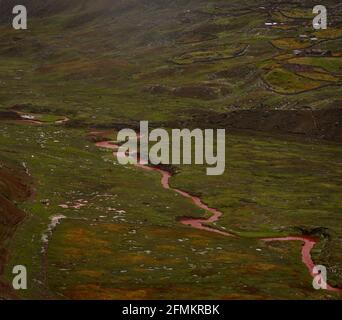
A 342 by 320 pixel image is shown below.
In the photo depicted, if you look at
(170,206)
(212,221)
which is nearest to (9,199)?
(170,206)

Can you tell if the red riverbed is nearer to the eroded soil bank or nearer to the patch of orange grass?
the patch of orange grass

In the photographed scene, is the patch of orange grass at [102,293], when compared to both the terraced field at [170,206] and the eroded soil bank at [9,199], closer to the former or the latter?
the terraced field at [170,206]

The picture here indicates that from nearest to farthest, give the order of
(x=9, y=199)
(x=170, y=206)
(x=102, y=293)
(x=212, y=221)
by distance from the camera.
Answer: (x=102, y=293)
(x=9, y=199)
(x=212, y=221)
(x=170, y=206)

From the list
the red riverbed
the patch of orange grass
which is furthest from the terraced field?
the red riverbed

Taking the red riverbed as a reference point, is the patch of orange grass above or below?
below

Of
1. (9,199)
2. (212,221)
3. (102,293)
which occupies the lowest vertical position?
(102,293)

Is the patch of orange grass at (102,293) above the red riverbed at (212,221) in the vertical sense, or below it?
below

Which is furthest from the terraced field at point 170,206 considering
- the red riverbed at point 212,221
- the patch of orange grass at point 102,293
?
the red riverbed at point 212,221

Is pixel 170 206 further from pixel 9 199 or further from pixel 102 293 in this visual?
pixel 102 293

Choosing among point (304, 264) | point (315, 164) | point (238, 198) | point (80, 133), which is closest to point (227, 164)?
point (315, 164)
